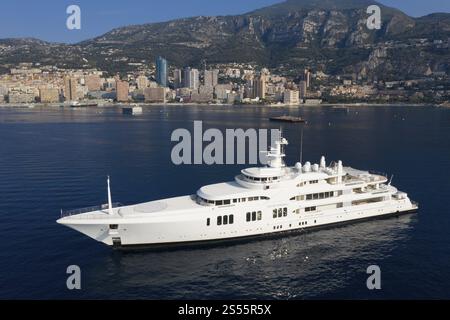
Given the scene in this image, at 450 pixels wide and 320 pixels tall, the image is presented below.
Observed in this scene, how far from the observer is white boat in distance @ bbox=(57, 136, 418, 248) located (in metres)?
29.4

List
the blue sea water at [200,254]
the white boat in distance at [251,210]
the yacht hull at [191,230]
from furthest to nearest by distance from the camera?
1. the white boat in distance at [251,210]
2. the yacht hull at [191,230]
3. the blue sea water at [200,254]

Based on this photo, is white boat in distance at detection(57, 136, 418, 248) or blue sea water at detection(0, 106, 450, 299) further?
white boat in distance at detection(57, 136, 418, 248)

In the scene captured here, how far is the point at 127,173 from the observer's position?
55281 millimetres

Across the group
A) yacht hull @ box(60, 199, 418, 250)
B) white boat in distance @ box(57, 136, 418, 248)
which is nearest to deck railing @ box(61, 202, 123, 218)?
white boat in distance @ box(57, 136, 418, 248)

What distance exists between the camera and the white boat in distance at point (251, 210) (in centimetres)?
2941

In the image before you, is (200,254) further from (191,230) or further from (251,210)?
(251,210)

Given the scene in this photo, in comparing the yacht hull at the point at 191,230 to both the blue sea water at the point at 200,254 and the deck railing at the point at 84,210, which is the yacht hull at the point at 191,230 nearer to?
the blue sea water at the point at 200,254

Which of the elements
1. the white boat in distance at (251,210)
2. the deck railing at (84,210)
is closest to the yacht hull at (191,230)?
the white boat in distance at (251,210)

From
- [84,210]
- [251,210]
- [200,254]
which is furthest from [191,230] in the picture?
[84,210]

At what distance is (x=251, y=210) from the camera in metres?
31.7

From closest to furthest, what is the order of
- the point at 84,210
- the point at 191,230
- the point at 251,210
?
the point at 191,230 → the point at 251,210 → the point at 84,210

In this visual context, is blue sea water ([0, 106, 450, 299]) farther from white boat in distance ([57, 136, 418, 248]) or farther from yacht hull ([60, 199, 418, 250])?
white boat in distance ([57, 136, 418, 248])

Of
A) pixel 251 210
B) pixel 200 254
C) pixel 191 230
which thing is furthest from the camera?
pixel 251 210

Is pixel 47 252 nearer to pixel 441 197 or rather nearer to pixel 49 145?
pixel 441 197
